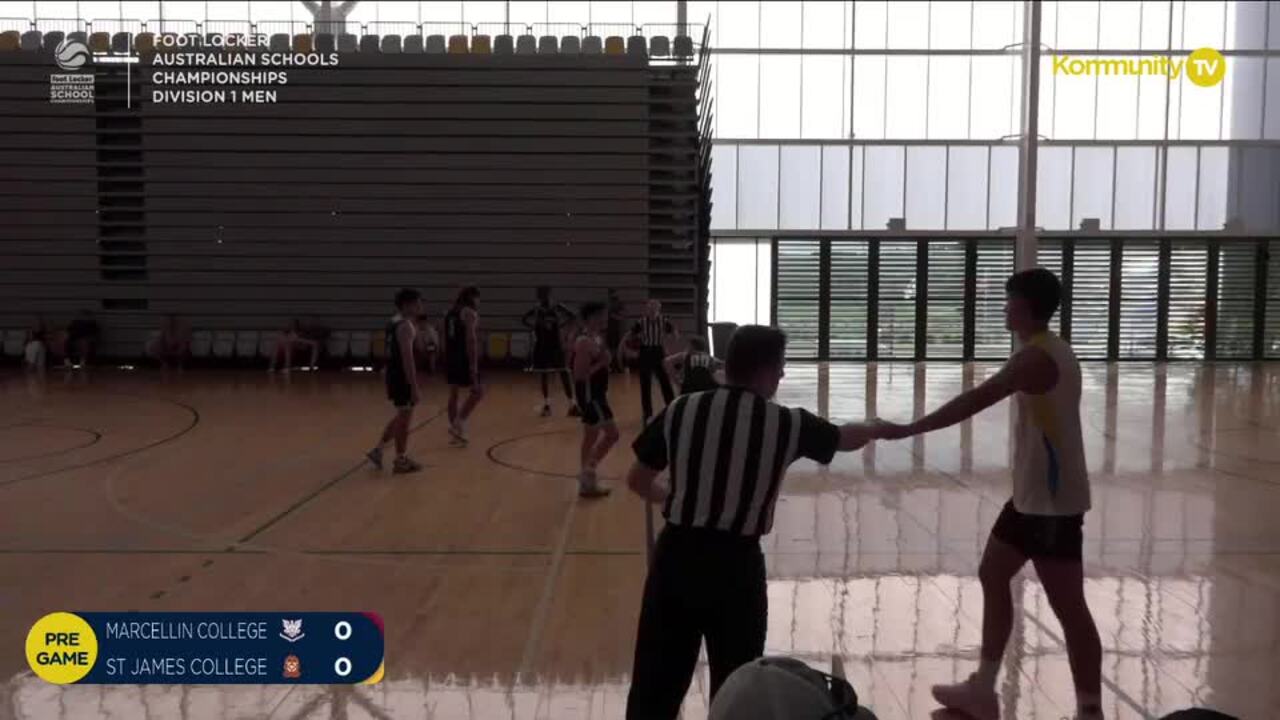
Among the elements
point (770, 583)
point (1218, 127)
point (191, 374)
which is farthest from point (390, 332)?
point (1218, 127)

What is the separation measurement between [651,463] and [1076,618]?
1.95m

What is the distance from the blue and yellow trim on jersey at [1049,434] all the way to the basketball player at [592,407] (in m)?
4.81

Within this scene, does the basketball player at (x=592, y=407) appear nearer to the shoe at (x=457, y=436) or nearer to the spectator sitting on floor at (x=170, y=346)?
the shoe at (x=457, y=436)

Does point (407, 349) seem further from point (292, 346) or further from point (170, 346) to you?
point (170, 346)

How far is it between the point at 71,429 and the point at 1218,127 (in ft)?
78.4

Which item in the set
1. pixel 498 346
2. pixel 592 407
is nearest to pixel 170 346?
pixel 498 346

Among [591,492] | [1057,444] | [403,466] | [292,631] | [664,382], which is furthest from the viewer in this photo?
[664,382]

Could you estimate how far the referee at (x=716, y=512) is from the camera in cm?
291

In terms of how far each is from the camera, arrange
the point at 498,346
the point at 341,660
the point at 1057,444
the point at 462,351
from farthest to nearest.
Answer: the point at 498,346 → the point at 462,351 → the point at 341,660 → the point at 1057,444

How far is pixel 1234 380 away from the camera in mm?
19062

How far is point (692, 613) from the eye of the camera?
115 inches

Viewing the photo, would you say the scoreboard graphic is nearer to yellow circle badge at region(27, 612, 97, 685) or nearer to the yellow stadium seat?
yellow circle badge at region(27, 612, 97, 685)

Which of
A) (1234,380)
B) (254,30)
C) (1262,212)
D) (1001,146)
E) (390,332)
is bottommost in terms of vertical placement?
(1234,380)

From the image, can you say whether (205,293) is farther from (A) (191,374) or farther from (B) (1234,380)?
(B) (1234,380)
